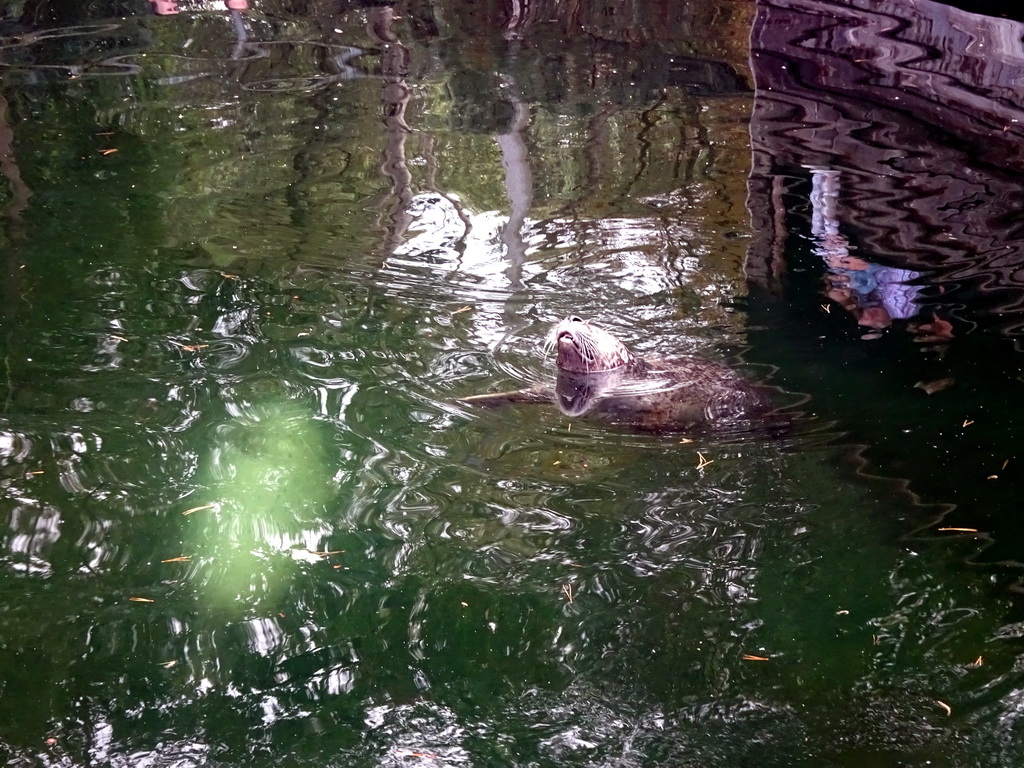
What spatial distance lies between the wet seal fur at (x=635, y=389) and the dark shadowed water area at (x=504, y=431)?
0.58 feet

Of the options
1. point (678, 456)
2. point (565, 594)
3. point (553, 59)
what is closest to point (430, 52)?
point (553, 59)

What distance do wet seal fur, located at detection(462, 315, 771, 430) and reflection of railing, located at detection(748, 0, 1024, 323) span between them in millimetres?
1324

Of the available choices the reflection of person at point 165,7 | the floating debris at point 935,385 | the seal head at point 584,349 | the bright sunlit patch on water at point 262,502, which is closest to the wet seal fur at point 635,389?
the seal head at point 584,349

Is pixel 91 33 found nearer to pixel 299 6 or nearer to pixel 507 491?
pixel 299 6

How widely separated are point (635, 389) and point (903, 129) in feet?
14.4

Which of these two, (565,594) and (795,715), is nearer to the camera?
(795,715)

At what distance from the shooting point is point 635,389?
5.29 meters

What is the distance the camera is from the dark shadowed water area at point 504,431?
3117mm

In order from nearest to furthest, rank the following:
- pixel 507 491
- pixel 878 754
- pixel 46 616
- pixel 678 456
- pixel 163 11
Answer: pixel 878 754
pixel 46 616
pixel 507 491
pixel 678 456
pixel 163 11

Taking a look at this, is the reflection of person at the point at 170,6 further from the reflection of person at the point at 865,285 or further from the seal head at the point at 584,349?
the seal head at the point at 584,349

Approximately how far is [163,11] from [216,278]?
7.20 metres

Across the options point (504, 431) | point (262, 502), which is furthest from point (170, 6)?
point (262, 502)

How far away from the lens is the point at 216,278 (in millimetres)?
5867

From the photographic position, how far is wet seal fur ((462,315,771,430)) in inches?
193
